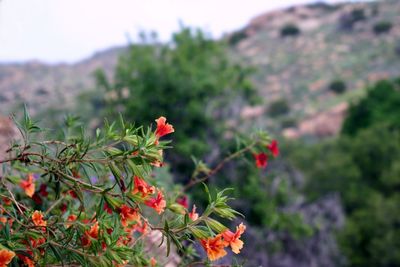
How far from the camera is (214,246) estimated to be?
1658mm

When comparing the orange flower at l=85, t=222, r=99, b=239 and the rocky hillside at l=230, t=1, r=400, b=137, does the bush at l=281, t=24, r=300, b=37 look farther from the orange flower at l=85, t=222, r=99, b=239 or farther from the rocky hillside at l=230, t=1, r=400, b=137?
the orange flower at l=85, t=222, r=99, b=239

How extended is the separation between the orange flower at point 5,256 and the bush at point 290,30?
1840 inches

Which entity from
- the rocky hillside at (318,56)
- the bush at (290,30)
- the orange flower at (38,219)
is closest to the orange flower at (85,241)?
the orange flower at (38,219)

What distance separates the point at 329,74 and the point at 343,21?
9.35 m

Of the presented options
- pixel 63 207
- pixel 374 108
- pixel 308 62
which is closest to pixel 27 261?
pixel 63 207

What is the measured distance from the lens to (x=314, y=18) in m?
50.9

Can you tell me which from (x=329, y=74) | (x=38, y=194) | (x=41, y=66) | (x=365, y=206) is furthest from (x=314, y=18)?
(x=38, y=194)

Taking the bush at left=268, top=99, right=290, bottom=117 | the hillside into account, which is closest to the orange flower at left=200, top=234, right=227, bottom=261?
the hillside

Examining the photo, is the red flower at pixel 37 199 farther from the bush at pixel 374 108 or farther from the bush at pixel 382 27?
the bush at pixel 382 27

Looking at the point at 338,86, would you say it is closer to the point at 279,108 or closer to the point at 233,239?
the point at 279,108

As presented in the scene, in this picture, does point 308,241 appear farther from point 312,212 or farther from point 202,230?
point 202,230

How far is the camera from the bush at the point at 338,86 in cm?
3434

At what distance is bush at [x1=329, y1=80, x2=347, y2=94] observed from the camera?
3434 cm

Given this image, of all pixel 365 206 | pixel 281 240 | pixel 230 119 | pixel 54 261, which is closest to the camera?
pixel 54 261
